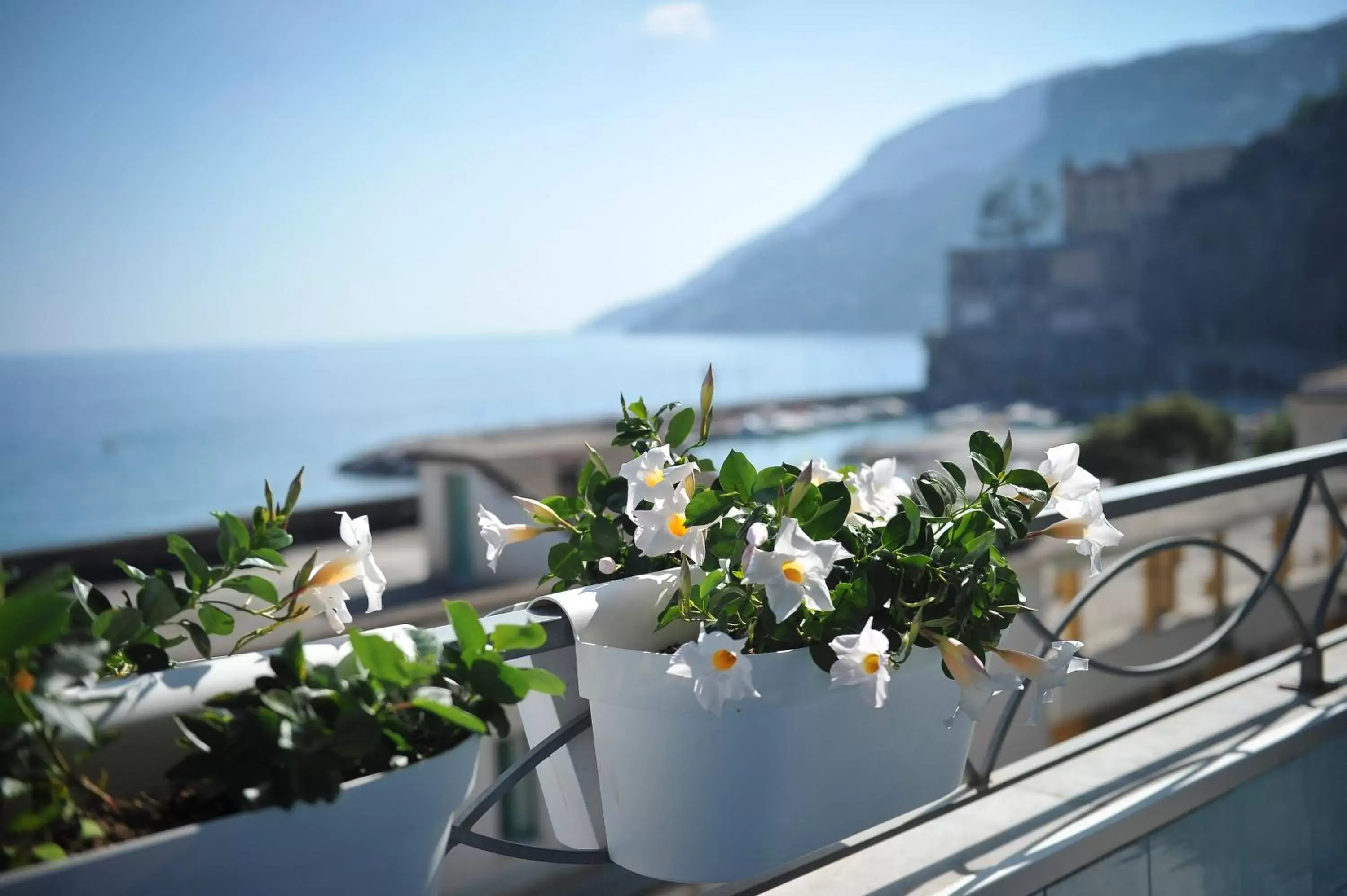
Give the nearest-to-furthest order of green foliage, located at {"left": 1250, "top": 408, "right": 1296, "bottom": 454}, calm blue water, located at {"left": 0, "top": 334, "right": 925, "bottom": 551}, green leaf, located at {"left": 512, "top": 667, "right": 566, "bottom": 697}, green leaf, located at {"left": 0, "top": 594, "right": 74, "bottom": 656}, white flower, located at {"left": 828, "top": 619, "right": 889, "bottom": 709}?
green leaf, located at {"left": 0, "top": 594, "right": 74, "bottom": 656}
green leaf, located at {"left": 512, "top": 667, "right": 566, "bottom": 697}
white flower, located at {"left": 828, "top": 619, "right": 889, "bottom": 709}
green foliage, located at {"left": 1250, "top": 408, "right": 1296, "bottom": 454}
calm blue water, located at {"left": 0, "top": 334, "right": 925, "bottom": 551}

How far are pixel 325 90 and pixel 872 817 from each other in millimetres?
97408

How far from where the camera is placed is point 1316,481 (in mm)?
1612

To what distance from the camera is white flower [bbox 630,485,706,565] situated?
67cm

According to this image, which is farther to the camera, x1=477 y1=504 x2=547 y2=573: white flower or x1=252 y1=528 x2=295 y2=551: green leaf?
x1=477 y1=504 x2=547 y2=573: white flower

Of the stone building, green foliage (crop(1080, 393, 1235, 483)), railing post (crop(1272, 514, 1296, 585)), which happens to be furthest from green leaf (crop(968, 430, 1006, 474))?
the stone building

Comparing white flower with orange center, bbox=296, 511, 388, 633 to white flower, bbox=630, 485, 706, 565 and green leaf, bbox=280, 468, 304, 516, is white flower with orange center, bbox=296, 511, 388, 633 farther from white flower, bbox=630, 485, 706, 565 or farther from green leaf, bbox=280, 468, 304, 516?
white flower, bbox=630, 485, 706, 565

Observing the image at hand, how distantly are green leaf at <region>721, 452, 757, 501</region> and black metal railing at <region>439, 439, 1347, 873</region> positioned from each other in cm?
15

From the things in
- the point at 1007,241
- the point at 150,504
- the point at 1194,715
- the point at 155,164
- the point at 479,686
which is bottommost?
the point at 150,504

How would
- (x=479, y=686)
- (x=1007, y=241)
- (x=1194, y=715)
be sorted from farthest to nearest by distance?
(x=1007, y=241)
(x=1194, y=715)
(x=479, y=686)

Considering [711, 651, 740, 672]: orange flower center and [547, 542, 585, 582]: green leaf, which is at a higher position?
[547, 542, 585, 582]: green leaf

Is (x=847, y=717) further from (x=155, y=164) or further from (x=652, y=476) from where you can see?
(x=155, y=164)

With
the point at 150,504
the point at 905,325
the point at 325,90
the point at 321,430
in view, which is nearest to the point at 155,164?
the point at 325,90

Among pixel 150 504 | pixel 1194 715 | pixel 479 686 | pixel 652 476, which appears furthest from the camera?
pixel 150 504

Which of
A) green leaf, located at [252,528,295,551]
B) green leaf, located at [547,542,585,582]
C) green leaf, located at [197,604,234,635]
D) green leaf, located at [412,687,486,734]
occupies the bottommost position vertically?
green leaf, located at [412,687,486,734]
